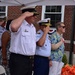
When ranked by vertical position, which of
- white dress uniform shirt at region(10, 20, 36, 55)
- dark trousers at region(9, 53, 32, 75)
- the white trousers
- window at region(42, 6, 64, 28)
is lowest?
the white trousers

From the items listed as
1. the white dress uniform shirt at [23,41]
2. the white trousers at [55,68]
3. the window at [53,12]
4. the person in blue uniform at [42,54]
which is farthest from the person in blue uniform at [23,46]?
the window at [53,12]

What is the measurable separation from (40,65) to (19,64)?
0.84 metres

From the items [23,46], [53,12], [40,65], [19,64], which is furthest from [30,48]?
[53,12]

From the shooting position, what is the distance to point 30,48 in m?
4.34

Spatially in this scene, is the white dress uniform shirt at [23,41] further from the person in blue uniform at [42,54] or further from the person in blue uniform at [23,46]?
the person in blue uniform at [42,54]

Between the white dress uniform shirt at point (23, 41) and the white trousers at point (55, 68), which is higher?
the white dress uniform shirt at point (23, 41)

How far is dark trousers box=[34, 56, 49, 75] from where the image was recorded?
16.6 ft

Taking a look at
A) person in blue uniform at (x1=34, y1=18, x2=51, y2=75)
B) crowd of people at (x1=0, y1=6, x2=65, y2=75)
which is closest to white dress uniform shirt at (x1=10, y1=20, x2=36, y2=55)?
crowd of people at (x1=0, y1=6, x2=65, y2=75)

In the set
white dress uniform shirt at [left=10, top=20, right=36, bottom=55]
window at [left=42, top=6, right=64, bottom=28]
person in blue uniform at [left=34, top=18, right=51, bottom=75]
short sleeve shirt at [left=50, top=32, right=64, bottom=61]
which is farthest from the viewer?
window at [left=42, top=6, right=64, bottom=28]

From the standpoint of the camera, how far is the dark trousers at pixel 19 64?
4.31 m

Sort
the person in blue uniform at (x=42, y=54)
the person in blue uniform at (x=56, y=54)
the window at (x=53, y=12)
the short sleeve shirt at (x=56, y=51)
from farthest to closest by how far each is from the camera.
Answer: the window at (x=53, y=12) < the short sleeve shirt at (x=56, y=51) < the person in blue uniform at (x=56, y=54) < the person in blue uniform at (x=42, y=54)

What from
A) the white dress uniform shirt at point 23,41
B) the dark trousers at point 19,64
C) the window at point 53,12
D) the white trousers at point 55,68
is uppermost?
the window at point 53,12

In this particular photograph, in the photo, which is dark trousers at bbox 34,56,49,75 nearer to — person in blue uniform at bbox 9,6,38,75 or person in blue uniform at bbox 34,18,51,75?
person in blue uniform at bbox 34,18,51,75

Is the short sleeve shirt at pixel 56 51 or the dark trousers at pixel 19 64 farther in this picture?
the short sleeve shirt at pixel 56 51
